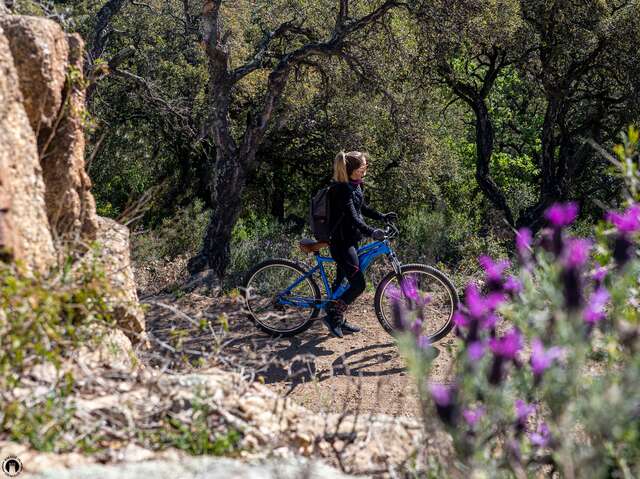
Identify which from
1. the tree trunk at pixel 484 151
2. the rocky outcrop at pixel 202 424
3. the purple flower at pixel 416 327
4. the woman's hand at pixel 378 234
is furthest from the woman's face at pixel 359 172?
the tree trunk at pixel 484 151

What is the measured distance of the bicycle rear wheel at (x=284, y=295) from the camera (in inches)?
280

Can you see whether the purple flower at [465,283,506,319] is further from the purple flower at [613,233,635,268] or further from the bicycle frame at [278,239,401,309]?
the bicycle frame at [278,239,401,309]

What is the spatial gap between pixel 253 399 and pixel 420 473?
2.94 feet

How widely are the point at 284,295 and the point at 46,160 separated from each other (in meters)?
3.27

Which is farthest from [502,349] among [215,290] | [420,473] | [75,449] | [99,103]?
[99,103]

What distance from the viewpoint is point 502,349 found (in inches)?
86.1

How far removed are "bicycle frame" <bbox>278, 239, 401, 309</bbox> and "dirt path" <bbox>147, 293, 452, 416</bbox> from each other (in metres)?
0.41

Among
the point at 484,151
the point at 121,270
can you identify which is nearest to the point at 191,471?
the point at 121,270

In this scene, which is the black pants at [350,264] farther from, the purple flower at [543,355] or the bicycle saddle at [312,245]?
the purple flower at [543,355]

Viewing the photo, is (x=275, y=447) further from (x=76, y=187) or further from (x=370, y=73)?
(x=370, y=73)

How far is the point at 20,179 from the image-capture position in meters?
3.64

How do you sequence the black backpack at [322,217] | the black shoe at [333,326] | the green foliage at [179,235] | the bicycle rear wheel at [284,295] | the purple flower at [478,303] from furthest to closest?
the green foliage at [179,235], the bicycle rear wheel at [284,295], the black shoe at [333,326], the black backpack at [322,217], the purple flower at [478,303]

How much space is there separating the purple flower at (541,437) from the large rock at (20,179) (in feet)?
7.72

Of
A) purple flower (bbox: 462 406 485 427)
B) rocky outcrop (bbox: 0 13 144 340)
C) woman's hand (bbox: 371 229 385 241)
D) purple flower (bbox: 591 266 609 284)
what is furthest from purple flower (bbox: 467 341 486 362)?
woman's hand (bbox: 371 229 385 241)
